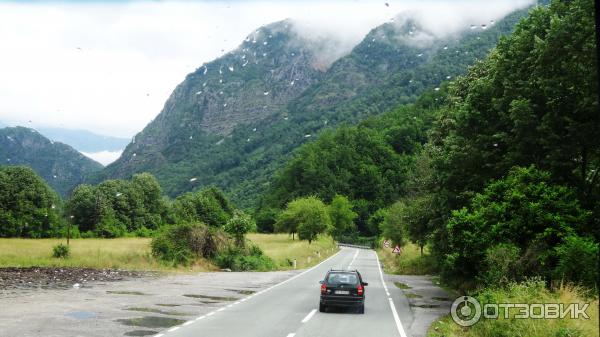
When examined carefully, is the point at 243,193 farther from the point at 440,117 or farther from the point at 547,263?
the point at 547,263

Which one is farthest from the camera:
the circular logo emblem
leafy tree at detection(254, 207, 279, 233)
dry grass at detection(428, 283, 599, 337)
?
leafy tree at detection(254, 207, 279, 233)

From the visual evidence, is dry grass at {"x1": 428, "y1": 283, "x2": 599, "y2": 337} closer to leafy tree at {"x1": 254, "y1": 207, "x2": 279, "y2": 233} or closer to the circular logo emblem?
the circular logo emblem

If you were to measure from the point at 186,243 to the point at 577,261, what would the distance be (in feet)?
104

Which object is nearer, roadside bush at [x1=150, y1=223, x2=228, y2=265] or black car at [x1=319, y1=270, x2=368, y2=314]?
black car at [x1=319, y1=270, x2=368, y2=314]

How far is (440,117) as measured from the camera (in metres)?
32.6

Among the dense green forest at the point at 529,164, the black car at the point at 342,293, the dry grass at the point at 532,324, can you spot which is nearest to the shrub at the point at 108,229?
the dense green forest at the point at 529,164

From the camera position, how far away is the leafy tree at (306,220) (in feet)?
279

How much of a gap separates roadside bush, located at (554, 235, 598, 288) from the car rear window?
6.66 metres

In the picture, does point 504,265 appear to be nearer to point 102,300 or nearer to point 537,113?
point 537,113

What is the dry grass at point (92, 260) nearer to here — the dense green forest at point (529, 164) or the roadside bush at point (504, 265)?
the dense green forest at point (529, 164)

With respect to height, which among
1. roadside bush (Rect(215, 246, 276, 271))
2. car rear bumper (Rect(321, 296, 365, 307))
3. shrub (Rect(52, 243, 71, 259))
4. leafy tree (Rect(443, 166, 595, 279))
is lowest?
roadside bush (Rect(215, 246, 276, 271))

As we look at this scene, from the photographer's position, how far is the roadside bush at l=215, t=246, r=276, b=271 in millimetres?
41875

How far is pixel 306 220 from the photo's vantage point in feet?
287

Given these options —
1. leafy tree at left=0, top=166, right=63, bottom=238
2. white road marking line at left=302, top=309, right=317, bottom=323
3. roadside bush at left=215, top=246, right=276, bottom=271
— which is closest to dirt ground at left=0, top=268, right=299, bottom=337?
white road marking line at left=302, top=309, right=317, bottom=323
